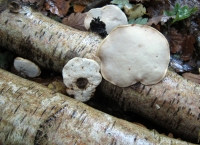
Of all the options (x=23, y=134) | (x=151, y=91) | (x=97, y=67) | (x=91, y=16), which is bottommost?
(x=23, y=134)

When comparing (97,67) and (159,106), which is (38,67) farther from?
(159,106)

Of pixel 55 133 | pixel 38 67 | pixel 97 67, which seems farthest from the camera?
pixel 38 67

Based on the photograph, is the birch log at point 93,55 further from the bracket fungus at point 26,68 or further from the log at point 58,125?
the log at point 58,125

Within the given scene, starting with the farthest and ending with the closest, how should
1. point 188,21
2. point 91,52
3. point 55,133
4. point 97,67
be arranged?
point 188,21 < point 91,52 < point 97,67 < point 55,133

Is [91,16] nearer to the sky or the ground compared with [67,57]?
nearer to the sky

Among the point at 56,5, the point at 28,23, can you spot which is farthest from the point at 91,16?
the point at 56,5

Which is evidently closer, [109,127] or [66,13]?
[109,127]

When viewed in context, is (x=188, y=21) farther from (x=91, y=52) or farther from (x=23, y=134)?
(x=23, y=134)
